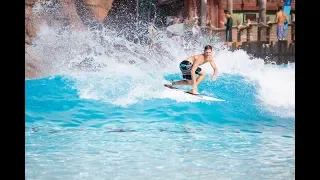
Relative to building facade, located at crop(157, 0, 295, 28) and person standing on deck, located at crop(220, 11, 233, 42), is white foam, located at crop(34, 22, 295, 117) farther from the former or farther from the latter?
building facade, located at crop(157, 0, 295, 28)

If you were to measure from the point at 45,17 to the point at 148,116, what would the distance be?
1.17 meters

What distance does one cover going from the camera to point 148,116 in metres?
4.78

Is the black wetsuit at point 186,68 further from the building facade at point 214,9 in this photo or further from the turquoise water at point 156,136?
the building facade at point 214,9

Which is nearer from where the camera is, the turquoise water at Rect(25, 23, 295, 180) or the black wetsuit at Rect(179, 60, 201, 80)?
the turquoise water at Rect(25, 23, 295, 180)

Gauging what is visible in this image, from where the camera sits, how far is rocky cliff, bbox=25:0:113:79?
187 inches

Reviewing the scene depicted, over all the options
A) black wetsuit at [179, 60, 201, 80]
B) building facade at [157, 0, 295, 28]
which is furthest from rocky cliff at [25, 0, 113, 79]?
black wetsuit at [179, 60, 201, 80]

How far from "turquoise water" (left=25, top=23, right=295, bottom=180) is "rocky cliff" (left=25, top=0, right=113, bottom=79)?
0.07 metres

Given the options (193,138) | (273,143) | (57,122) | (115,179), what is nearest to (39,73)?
(57,122)

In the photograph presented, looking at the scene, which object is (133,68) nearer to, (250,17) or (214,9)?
(214,9)

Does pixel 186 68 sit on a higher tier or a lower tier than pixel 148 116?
higher

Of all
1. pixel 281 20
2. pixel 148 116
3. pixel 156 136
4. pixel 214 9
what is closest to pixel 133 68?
pixel 148 116

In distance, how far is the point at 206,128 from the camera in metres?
4.77
